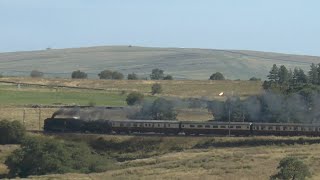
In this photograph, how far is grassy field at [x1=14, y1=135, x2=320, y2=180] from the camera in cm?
5938

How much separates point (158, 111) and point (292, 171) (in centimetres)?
4867

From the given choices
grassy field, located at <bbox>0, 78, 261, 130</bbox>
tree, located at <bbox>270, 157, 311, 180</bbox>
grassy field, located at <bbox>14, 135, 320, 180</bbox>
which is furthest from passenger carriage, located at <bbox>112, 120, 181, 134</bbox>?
tree, located at <bbox>270, 157, 311, 180</bbox>

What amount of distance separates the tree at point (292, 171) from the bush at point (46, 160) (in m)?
20.1

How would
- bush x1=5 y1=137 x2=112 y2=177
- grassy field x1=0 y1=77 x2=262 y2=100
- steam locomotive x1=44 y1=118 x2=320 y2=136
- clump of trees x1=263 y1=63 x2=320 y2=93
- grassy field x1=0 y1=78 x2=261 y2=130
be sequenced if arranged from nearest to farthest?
bush x1=5 y1=137 x2=112 y2=177, steam locomotive x1=44 y1=118 x2=320 y2=136, grassy field x1=0 y1=78 x2=261 y2=130, clump of trees x1=263 y1=63 x2=320 y2=93, grassy field x1=0 y1=77 x2=262 y2=100

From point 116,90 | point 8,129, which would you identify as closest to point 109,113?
point 8,129

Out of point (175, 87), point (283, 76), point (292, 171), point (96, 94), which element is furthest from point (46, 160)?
point (175, 87)

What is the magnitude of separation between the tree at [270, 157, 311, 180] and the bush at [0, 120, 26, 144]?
39416 millimetres

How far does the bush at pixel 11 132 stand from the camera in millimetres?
84875

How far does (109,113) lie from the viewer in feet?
317

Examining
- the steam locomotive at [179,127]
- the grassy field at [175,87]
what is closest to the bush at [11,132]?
the steam locomotive at [179,127]

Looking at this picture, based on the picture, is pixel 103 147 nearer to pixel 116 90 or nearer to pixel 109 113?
pixel 109 113

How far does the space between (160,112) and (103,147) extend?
1920cm

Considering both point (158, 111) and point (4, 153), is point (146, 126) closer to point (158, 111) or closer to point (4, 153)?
point (158, 111)

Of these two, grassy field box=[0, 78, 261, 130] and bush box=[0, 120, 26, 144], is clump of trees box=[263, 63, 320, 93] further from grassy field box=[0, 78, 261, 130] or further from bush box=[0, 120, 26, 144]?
bush box=[0, 120, 26, 144]
